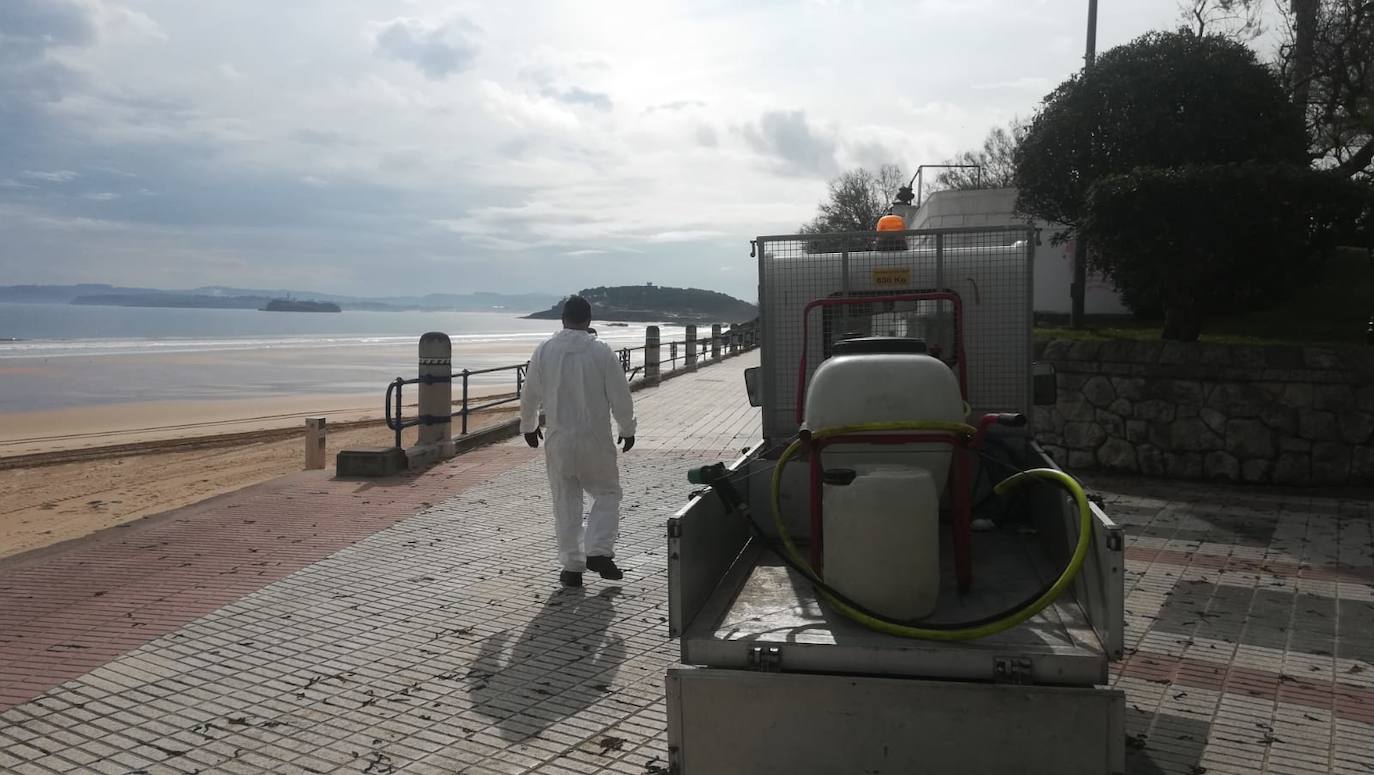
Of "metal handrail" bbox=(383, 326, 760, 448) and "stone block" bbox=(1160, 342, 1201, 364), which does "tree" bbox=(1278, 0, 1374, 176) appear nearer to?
"stone block" bbox=(1160, 342, 1201, 364)

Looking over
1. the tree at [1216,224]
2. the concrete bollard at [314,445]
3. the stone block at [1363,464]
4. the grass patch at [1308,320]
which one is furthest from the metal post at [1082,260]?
the concrete bollard at [314,445]

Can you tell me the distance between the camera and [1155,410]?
10734mm

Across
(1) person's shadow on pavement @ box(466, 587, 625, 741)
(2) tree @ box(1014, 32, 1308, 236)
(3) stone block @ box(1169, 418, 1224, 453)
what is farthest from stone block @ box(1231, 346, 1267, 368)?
(1) person's shadow on pavement @ box(466, 587, 625, 741)

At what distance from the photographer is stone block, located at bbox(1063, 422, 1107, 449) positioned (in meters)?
11.1

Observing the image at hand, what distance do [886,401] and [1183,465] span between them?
8.23m

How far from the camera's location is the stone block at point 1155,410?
35.0ft

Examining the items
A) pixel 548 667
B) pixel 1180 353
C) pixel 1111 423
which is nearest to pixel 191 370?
pixel 1111 423

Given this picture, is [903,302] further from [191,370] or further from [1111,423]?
[191,370]

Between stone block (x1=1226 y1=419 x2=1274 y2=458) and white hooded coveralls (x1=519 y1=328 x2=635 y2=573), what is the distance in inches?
278

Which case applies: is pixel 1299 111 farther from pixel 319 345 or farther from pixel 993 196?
pixel 319 345

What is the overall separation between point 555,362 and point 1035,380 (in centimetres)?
288

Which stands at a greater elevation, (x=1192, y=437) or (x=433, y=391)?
(x=433, y=391)

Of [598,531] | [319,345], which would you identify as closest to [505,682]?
[598,531]

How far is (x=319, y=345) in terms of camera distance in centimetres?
6500
